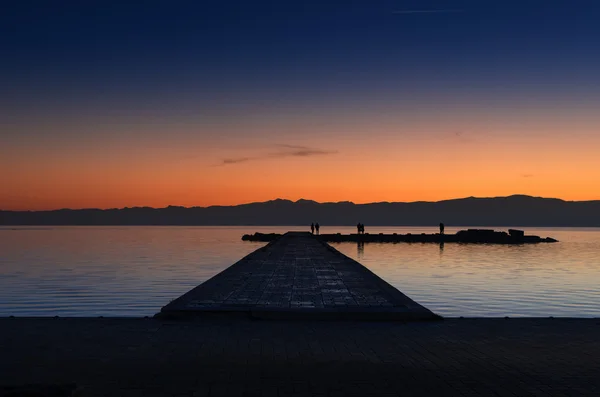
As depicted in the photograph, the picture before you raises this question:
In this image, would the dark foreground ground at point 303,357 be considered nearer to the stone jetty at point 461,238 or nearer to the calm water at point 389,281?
the calm water at point 389,281

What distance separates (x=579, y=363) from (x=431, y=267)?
30.8 meters

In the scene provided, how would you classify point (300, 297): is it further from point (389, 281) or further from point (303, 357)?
point (389, 281)

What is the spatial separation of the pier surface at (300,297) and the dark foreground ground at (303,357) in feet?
1.68

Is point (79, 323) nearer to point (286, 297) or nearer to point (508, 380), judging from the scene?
point (286, 297)

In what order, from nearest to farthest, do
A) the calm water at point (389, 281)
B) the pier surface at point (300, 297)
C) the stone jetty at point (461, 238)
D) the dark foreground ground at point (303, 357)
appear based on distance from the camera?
the dark foreground ground at point (303, 357), the pier surface at point (300, 297), the calm water at point (389, 281), the stone jetty at point (461, 238)

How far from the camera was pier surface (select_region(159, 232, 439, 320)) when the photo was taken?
40.2 ft

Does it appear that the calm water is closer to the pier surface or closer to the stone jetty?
the pier surface

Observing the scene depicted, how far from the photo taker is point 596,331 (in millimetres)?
10812

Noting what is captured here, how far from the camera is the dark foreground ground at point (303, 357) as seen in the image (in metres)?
7.23

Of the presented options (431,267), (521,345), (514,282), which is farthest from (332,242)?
(521,345)

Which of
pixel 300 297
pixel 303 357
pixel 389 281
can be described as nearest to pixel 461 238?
pixel 389 281

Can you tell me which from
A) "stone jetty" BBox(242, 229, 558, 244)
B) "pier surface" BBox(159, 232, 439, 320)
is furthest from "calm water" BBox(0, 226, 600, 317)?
"stone jetty" BBox(242, 229, 558, 244)

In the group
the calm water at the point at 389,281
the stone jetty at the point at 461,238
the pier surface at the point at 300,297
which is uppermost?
the stone jetty at the point at 461,238

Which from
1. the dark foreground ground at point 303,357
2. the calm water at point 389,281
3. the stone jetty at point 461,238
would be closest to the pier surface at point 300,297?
Result: the dark foreground ground at point 303,357
